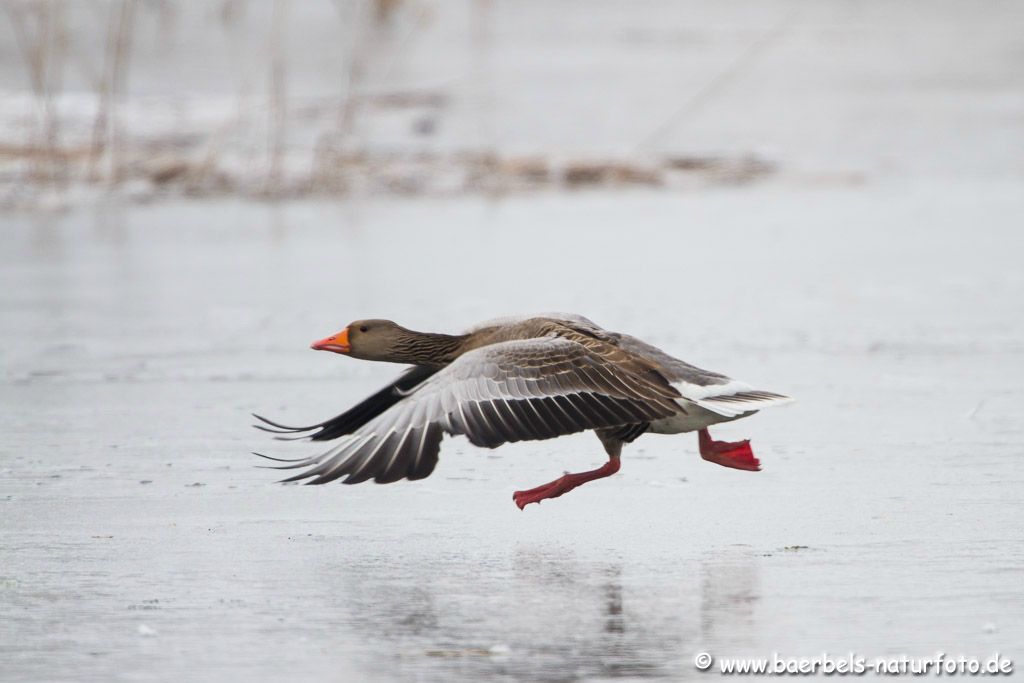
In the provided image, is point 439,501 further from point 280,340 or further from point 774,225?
point 774,225

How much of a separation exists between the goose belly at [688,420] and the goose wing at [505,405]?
106 millimetres

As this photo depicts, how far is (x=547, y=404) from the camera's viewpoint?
201 inches

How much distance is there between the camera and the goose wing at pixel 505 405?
4852mm

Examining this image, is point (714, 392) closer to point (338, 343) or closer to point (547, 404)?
point (547, 404)

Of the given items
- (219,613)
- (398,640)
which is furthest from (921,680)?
(219,613)

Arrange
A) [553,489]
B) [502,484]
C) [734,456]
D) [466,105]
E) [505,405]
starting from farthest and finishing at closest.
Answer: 1. [466,105]
2. [502,484]
3. [734,456]
4. [553,489]
5. [505,405]

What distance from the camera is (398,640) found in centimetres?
392

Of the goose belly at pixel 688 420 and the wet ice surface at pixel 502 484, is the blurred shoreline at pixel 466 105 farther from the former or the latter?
the goose belly at pixel 688 420

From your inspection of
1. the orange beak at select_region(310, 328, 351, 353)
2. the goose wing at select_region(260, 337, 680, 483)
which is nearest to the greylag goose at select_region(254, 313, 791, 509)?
the goose wing at select_region(260, 337, 680, 483)

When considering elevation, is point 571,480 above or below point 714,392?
below

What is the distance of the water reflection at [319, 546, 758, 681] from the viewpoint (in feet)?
12.2

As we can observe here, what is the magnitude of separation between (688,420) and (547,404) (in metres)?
0.55

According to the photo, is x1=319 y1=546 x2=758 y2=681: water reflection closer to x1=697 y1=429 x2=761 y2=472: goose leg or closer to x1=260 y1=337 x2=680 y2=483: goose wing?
x1=260 y1=337 x2=680 y2=483: goose wing

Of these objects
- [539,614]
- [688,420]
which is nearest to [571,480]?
[688,420]
